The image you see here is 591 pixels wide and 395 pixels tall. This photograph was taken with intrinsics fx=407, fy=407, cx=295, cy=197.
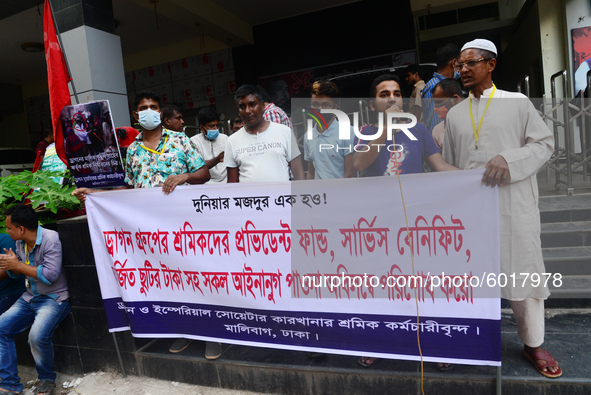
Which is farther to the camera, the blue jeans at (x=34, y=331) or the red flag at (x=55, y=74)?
the red flag at (x=55, y=74)

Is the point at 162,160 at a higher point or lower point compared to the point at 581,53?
lower

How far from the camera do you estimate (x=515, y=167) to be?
7.34 ft

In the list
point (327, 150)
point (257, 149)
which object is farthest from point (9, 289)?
point (327, 150)

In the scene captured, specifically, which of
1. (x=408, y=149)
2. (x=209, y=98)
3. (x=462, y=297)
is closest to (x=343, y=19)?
(x=209, y=98)

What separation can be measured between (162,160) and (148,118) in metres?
0.35

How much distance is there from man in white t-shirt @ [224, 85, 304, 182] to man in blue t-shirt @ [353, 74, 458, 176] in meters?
0.58

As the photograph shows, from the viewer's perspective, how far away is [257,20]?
9.58 metres

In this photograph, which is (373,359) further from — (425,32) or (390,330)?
(425,32)

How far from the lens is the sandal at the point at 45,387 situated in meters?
3.37

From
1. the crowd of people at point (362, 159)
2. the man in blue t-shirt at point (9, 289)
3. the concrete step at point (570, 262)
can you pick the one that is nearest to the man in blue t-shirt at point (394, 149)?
the crowd of people at point (362, 159)

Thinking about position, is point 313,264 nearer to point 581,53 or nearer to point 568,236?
point 568,236

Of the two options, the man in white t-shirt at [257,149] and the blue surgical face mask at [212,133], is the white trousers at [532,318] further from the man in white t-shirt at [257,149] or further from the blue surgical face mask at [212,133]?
the blue surgical face mask at [212,133]

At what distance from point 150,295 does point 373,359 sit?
174cm

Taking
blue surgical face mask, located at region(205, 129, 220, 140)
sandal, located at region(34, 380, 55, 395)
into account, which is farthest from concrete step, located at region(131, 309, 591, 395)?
blue surgical face mask, located at region(205, 129, 220, 140)
